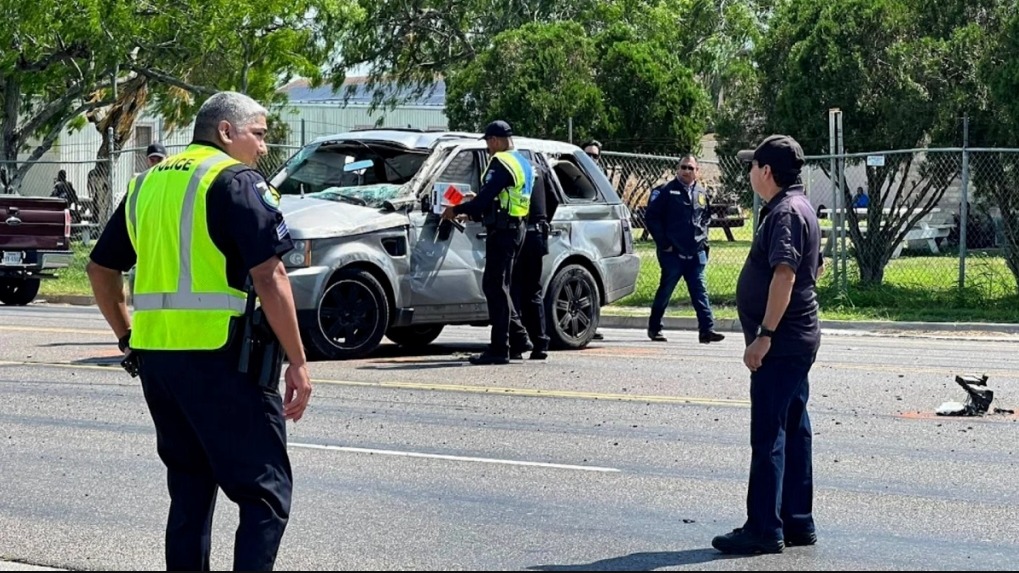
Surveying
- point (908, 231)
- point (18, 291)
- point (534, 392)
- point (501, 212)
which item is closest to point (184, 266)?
point (534, 392)

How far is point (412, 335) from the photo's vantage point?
595 inches

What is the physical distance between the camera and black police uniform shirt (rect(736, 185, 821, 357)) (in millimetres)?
6688

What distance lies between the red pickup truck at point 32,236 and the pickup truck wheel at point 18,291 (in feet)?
1.41

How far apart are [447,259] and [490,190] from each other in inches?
43.9

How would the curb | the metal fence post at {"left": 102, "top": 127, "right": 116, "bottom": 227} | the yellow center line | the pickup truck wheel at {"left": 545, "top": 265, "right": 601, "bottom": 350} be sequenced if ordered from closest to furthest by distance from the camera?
the yellow center line
the pickup truck wheel at {"left": 545, "top": 265, "right": 601, "bottom": 350}
the curb
the metal fence post at {"left": 102, "top": 127, "right": 116, "bottom": 227}

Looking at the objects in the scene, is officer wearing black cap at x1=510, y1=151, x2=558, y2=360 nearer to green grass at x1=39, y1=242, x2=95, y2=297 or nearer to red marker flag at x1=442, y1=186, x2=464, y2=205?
red marker flag at x1=442, y1=186, x2=464, y2=205

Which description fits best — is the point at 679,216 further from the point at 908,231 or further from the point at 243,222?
the point at 243,222

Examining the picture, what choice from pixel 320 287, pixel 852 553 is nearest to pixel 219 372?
pixel 852 553

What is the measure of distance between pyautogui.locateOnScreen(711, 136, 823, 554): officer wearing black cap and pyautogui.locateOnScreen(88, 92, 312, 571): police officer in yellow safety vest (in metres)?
2.29

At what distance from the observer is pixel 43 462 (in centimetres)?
880

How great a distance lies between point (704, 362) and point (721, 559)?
24.1 feet

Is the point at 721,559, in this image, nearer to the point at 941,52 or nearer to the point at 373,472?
the point at 373,472

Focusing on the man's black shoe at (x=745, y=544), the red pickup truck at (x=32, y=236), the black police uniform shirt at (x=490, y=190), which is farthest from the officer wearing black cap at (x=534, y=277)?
the red pickup truck at (x=32, y=236)

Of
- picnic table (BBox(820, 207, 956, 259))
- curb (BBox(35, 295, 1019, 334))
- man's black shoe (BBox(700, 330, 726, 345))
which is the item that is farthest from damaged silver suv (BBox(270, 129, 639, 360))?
picnic table (BBox(820, 207, 956, 259))
